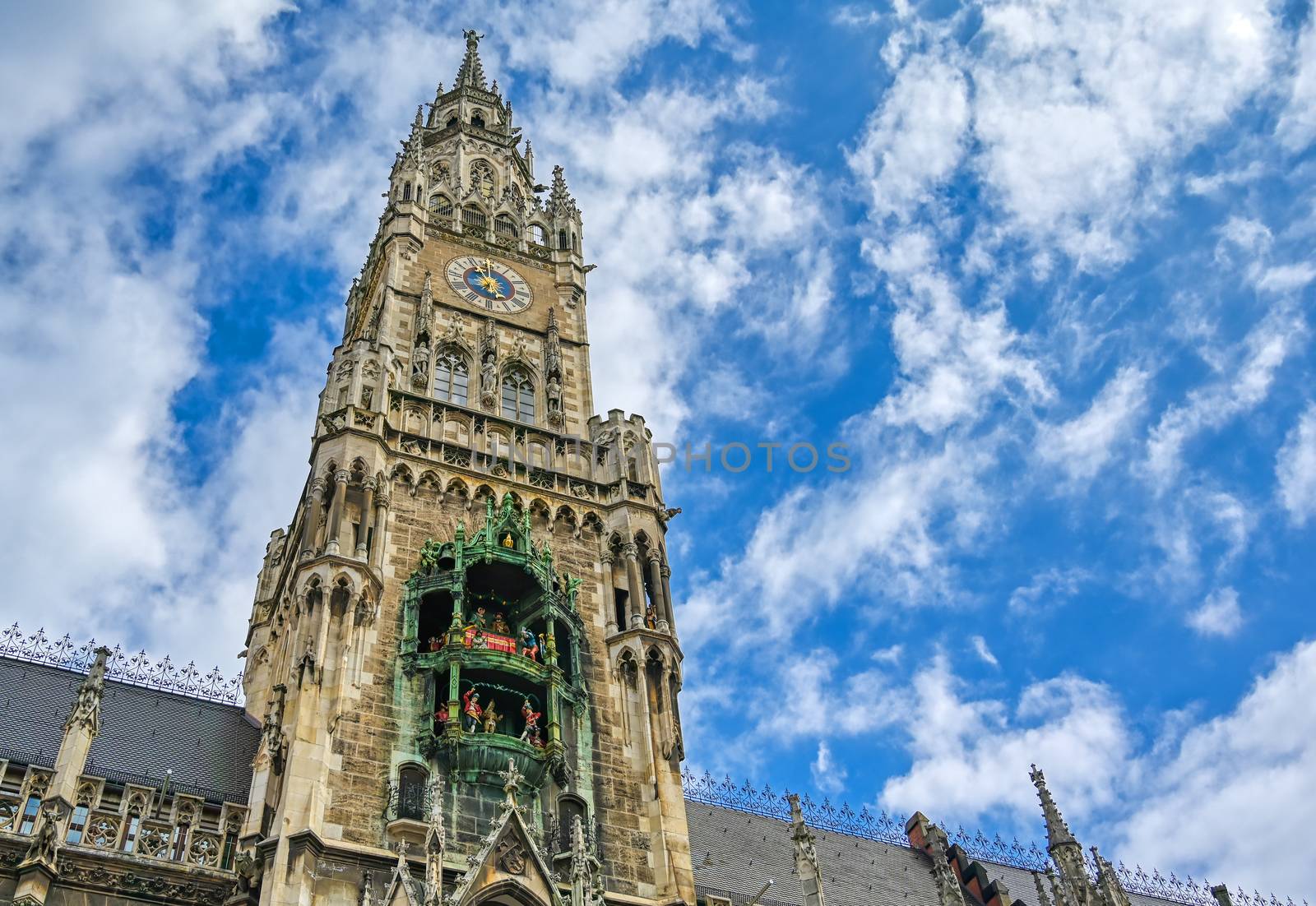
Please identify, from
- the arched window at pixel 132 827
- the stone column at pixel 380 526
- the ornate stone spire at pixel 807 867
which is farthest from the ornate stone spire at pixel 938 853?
the arched window at pixel 132 827

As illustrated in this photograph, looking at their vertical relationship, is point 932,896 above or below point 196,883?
above

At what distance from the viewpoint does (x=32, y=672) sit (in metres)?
29.4

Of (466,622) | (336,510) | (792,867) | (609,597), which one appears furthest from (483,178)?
(792,867)

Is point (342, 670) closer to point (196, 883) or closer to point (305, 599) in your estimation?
point (305, 599)

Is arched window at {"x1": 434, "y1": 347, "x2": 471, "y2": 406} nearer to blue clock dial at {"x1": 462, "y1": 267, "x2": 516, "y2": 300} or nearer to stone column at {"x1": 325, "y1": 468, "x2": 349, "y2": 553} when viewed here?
blue clock dial at {"x1": 462, "y1": 267, "x2": 516, "y2": 300}

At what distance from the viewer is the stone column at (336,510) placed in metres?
27.8

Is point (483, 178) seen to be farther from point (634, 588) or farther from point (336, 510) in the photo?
point (634, 588)

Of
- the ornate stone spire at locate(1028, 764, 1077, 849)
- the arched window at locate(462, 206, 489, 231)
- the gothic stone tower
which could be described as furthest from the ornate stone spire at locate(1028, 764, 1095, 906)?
the arched window at locate(462, 206, 489, 231)

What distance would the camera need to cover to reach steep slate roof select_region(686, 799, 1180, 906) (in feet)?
111

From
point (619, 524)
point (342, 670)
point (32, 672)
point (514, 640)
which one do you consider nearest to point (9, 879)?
point (342, 670)

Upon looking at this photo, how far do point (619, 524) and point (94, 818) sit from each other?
1366cm

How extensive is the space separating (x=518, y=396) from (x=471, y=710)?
39.2 feet

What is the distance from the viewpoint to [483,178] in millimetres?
46125

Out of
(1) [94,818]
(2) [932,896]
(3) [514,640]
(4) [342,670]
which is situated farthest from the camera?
(2) [932,896]
